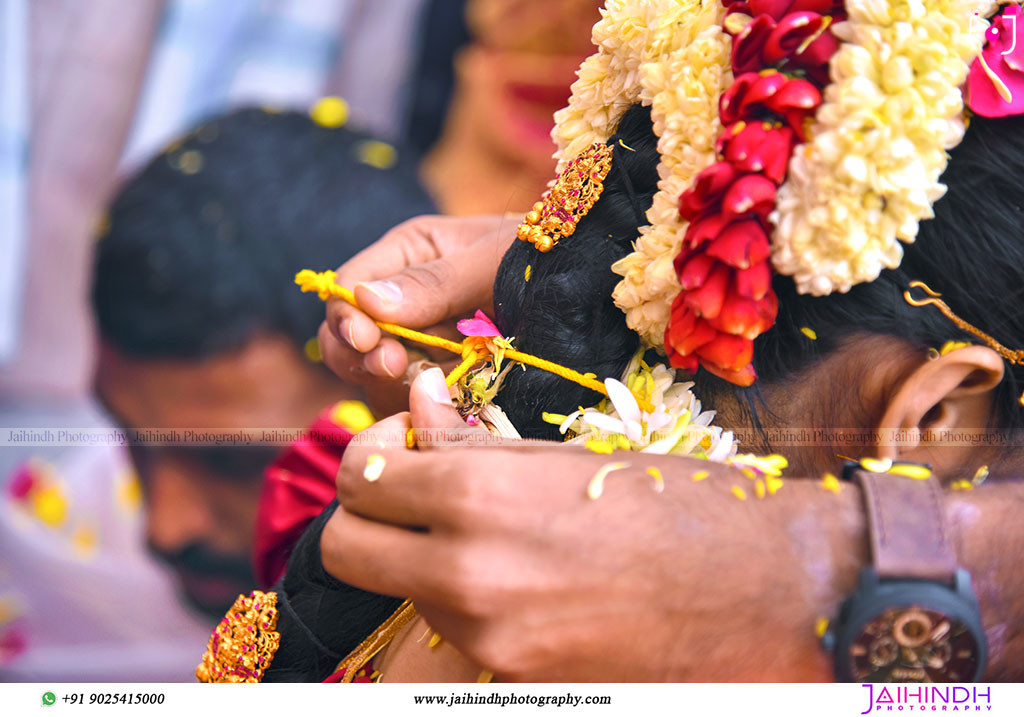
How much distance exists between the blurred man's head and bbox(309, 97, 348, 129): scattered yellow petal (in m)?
0.06

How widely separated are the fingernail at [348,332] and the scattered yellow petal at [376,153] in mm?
1152

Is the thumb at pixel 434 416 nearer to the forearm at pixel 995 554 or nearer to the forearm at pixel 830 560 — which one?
the forearm at pixel 830 560

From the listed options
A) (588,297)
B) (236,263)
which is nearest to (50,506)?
(236,263)

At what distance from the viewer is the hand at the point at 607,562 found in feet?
2.23

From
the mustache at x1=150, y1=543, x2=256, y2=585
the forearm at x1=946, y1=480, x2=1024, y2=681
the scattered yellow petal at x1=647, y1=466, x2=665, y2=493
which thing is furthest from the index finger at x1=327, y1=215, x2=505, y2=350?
the mustache at x1=150, y1=543, x2=256, y2=585

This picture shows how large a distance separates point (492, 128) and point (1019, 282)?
169 cm

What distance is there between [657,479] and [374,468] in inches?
10.9

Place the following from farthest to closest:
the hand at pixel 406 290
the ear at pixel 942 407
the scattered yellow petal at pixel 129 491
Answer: the scattered yellow petal at pixel 129 491
the hand at pixel 406 290
the ear at pixel 942 407

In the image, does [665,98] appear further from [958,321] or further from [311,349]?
[311,349]

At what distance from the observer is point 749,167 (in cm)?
70

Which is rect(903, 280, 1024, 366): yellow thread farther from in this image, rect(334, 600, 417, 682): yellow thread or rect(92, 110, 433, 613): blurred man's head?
rect(92, 110, 433, 613): blurred man's head

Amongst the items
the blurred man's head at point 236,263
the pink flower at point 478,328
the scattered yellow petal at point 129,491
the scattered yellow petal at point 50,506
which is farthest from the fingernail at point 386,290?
the scattered yellow petal at point 50,506

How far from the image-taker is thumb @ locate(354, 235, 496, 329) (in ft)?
3.57
